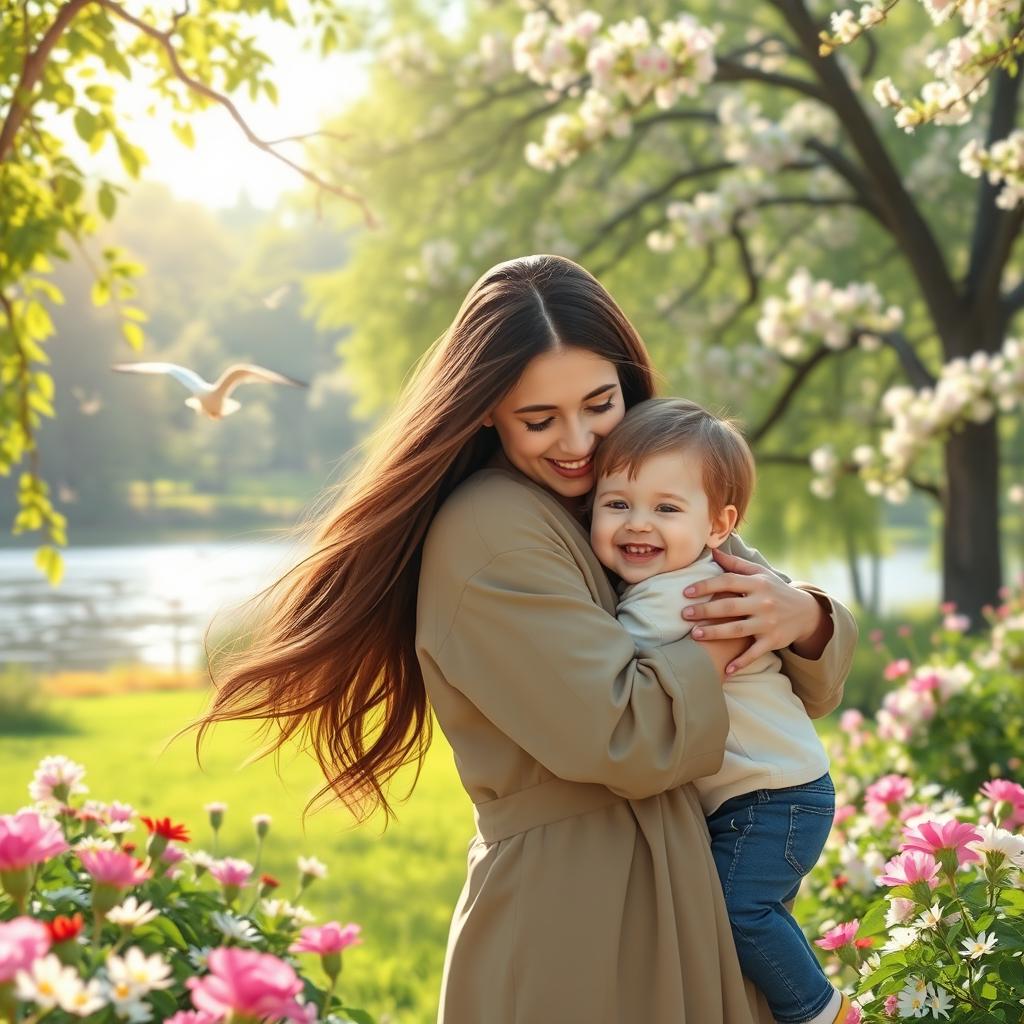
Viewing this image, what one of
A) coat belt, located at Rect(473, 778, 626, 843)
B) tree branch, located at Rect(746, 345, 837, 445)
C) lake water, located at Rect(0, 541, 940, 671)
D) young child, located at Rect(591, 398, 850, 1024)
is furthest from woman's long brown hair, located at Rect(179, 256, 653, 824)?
lake water, located at Rect(0, 541, 940, 671)

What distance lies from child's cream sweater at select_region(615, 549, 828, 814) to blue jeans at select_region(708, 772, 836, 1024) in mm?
32

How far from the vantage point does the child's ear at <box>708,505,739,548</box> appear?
100 inches

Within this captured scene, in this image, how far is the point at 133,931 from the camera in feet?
7.22

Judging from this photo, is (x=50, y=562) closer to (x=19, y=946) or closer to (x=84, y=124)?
(x=84, y=124)

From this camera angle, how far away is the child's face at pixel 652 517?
2416 mm

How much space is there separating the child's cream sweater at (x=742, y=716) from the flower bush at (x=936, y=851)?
24 centimetres

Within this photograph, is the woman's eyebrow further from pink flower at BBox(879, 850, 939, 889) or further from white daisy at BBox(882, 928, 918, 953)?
white daisy at BBox(882, 928, 918, 953)

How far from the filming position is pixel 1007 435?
70.0 feet

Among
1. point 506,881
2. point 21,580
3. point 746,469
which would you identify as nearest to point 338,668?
point 506,881

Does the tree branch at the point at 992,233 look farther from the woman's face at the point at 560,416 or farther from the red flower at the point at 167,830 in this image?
the red flower at the point at 167,830

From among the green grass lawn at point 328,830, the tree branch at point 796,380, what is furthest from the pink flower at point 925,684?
the tree branch at point 796,380

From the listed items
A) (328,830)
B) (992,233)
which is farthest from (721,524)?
(992,233)

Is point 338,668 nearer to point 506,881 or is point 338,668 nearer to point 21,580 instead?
point 506,881

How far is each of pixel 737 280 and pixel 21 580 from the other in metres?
22.5
